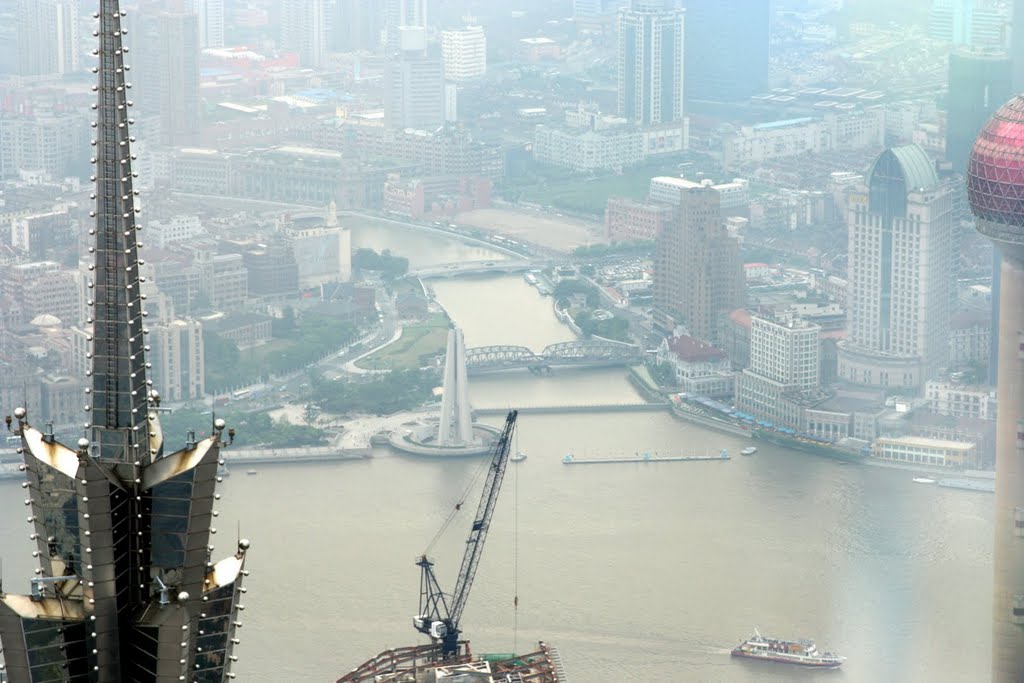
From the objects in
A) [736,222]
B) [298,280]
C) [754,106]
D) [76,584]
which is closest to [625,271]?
[736,222]

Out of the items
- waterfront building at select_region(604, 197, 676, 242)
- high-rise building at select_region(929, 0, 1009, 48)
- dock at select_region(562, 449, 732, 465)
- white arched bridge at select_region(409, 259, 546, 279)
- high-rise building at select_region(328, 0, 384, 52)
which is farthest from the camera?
high-rise building at select_region(328, 0, 384, 52)

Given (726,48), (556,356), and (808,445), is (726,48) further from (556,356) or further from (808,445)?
(808,445)

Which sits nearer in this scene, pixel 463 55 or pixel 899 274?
pixel 899 274

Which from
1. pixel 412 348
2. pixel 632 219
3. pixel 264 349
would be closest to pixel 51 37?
pixel 632 219

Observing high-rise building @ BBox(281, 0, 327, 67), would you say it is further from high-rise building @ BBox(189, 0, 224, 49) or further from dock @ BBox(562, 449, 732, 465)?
dock @ BBox(562, 449, 732, 465)

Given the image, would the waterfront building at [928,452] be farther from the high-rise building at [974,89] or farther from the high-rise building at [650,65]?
the high-rise building at [650,65]

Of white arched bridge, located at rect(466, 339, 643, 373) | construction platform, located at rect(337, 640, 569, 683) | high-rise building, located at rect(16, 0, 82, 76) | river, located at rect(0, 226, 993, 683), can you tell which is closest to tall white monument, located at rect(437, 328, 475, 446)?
river, located at rect(0, 226, 993, 683)
